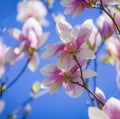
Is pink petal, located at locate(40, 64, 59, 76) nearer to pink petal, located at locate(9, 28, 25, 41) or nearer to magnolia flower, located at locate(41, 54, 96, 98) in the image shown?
magnolia flower, located at locate(41, 54, 96, 98)

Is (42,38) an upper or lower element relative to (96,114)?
lower

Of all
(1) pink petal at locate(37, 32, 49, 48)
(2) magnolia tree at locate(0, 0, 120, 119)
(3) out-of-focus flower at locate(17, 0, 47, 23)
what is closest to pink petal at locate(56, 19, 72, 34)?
(2) magnolia tree at locate(0, 0, 120, 119)

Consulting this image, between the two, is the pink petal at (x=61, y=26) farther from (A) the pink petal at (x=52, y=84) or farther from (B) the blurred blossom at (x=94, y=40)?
(B) the blurred blossom at (x=94, y=40)

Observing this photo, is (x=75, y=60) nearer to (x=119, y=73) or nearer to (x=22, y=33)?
(x=119, y=73)

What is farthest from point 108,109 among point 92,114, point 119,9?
point 119,9

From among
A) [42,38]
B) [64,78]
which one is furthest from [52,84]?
[42,38]

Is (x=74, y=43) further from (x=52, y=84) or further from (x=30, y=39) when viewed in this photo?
(x=30, y=39)
